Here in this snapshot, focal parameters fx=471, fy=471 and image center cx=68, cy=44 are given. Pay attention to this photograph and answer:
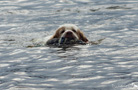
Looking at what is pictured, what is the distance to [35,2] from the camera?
16844mm

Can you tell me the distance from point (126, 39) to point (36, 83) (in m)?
4.45

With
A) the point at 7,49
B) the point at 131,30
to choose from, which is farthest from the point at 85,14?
the point at 7,49

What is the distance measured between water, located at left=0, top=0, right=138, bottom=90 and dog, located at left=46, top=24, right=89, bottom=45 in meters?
0.31

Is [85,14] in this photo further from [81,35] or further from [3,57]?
[3,57]

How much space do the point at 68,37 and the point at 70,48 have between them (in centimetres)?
45

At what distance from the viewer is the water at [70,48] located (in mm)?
6953

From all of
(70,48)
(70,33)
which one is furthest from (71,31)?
(70,48)

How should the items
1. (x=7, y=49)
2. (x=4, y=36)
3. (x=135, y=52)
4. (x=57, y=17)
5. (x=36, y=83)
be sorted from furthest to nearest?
1. (x=57, y=17)
2. (x=4, y=36)
3. (x=7, y=49)
4. (x=135, y=52)
5. (x=36, y=83)

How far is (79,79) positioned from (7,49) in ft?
10.9

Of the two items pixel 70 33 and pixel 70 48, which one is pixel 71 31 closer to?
pixel 70 33

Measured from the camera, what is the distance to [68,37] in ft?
34.4

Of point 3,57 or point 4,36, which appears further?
point 4,36

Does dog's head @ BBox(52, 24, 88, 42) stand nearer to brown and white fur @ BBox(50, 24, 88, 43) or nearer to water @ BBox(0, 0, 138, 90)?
brown and white fur @ BBox(50, 24, 88, 43)

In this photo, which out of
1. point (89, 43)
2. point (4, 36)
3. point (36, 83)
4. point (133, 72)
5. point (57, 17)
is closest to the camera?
point (36, 83)
